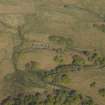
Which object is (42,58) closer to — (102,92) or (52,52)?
(52,52)

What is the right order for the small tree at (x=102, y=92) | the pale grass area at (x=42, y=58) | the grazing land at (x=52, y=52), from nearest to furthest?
the grazing land at (x=52, y=52), the small tree at (x=102, y=92), the pale grass area at (x=42, y=58)

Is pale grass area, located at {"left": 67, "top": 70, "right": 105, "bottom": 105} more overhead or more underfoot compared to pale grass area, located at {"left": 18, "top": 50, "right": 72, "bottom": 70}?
more underfoot

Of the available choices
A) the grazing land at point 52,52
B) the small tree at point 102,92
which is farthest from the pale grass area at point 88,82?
the small tree at point 102,92

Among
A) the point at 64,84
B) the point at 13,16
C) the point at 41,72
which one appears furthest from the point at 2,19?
the point at 64,84

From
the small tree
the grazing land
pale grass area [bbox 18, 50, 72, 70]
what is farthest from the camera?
pale grass area [bbox 18, 50, 72, 70]

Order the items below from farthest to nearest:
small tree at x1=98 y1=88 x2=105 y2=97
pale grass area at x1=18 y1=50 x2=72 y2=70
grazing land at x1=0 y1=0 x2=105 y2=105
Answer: pale grass area at x1=18 y1=50 x2=72 y2=70, small tree at x1=98 y1=88 x2=105 y2=97, grazing land at x1=0 y1=0 x2=105 y2=105

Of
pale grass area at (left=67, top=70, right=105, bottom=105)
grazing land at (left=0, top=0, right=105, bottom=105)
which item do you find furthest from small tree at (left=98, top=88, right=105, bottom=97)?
pale grass area at (left=67, top=70, right=105, bottom=105)

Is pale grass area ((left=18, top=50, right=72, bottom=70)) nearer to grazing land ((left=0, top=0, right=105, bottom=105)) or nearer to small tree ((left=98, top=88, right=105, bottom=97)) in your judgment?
grazing land ((left=0, top=0, right=105, bottom=105))

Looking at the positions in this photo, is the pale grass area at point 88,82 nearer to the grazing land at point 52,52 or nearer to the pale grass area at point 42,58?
the grazing land at point 52,52

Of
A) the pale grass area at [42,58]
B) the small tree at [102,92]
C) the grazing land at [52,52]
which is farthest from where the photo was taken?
the pale grass area at [42,58]

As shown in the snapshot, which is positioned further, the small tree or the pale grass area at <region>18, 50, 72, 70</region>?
the pale grass area at <region>18, 50, 72, 70</region>

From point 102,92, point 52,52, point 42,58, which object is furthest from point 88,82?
point 52,52
